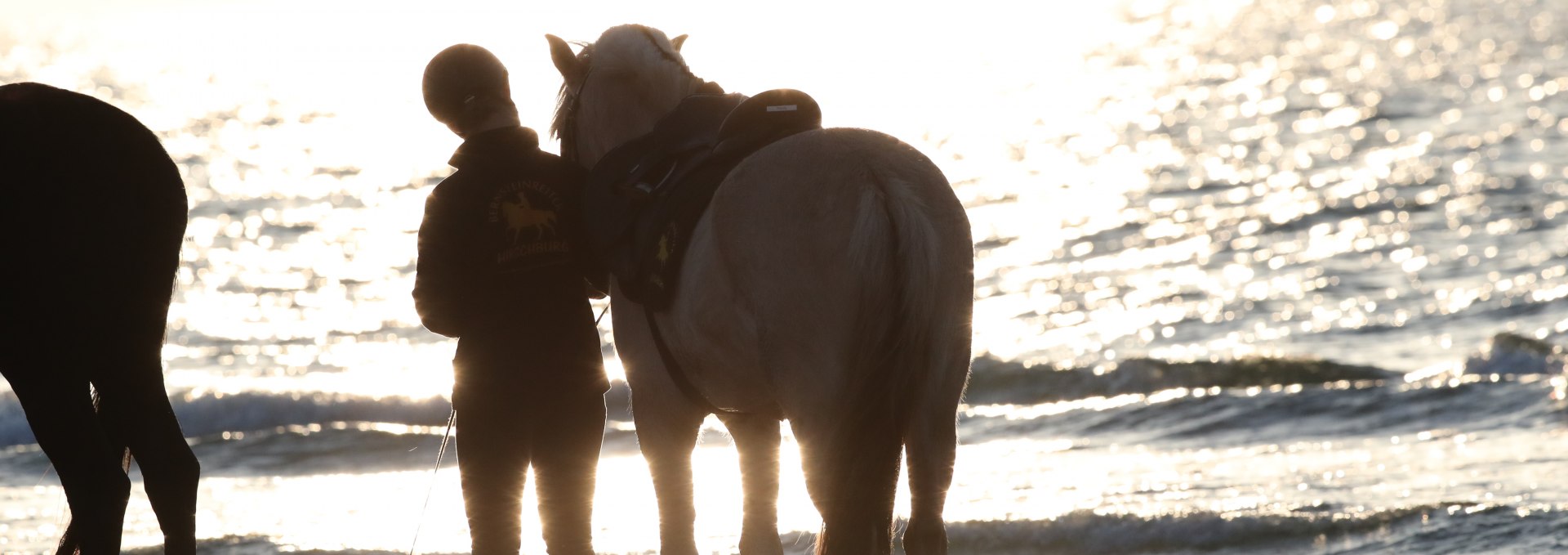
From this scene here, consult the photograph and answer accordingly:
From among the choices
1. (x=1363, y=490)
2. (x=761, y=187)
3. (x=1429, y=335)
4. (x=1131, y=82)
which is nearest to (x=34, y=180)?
(x=761, y=187)

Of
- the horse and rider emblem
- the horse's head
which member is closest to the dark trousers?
the horse and rider emblem

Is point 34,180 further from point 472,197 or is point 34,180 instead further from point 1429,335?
point 1429,335

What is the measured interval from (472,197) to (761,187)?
28.7 inches

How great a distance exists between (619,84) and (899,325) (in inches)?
53.2

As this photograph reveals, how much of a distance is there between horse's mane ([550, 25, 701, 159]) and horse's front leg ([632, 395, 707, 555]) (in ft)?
2.80

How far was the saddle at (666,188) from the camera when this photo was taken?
12.8 feet

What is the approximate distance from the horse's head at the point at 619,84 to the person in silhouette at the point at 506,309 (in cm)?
39

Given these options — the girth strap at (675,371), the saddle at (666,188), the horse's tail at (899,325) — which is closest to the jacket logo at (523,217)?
the saddle at (666,188)

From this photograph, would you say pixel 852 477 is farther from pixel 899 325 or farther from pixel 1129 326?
pixel 1129 326

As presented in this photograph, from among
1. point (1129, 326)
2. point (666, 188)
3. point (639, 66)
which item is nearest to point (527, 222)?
point (666, 188)

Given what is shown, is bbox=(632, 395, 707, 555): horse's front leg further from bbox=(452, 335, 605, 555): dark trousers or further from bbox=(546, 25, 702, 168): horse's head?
bbox=(546, 25, 702, 168): horse's head

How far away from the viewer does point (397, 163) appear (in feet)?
94.2

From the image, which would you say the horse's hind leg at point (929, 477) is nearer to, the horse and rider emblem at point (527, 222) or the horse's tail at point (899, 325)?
the horse's tail at point (899, 325)

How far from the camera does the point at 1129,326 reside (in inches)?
573
